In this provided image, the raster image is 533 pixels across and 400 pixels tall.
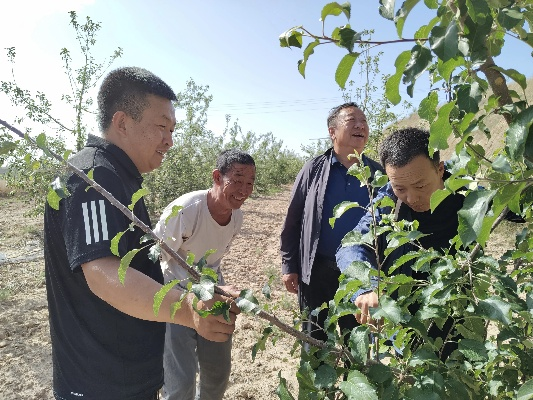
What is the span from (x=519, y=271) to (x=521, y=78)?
26.9 inches

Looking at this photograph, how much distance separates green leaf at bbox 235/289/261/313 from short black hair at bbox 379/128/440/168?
114 cm

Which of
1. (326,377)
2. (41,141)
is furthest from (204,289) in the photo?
(41,141)

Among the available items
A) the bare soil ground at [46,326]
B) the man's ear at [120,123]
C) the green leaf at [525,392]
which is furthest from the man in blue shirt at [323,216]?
the green leaf at [525,392]

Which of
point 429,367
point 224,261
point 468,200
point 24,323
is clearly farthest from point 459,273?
point 224,261

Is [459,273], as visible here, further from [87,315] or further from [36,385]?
[36,385]

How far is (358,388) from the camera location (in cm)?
83

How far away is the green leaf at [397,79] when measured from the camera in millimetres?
687

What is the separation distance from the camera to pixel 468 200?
2.05 ft

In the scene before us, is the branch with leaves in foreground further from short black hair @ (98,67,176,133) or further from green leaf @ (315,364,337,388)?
short black hair @ (98,67,176,133)

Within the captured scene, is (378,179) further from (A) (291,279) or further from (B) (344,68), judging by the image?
(A) (291,279)

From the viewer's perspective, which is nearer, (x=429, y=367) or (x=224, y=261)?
(x=429, y=367)

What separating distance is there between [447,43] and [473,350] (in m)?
0.67

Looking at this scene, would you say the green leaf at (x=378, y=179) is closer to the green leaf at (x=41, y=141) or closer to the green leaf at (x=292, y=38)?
the green leaf at (x=292, y=38)

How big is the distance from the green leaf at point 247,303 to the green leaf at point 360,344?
0.76ft
